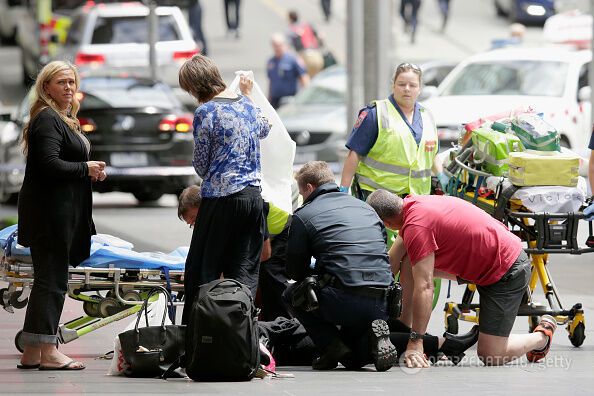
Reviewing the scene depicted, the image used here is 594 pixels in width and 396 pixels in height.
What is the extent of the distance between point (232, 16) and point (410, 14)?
168 inches

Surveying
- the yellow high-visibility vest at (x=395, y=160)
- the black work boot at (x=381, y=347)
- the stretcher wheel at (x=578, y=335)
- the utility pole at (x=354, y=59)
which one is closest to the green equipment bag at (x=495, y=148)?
the yellow high-visibility vest at (x=395, y=160)

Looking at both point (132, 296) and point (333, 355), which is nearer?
point (333, 355)

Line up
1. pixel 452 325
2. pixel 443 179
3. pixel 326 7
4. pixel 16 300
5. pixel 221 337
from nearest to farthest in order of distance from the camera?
pixel 221 337
pixel 16 300
pixel 452 325
pixel 443 179
pixel 326 7

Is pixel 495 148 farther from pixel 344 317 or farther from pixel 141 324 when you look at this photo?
pixel 141 324

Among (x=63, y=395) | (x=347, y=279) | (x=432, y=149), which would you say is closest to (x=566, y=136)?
(x=432, y=149)

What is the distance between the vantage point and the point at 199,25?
3444 centimetres

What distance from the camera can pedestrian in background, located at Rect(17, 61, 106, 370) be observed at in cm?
912

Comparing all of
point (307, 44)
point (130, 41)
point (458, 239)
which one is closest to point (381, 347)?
point (458, 239)

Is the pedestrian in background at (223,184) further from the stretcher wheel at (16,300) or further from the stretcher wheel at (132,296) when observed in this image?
the stretcher wheel at (16,300)

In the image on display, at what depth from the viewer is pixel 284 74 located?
2764 centimetres

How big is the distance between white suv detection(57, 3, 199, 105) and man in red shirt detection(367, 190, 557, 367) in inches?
759

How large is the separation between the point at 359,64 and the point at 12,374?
1113 centimetres

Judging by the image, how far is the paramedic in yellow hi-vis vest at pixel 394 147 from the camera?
1077cm

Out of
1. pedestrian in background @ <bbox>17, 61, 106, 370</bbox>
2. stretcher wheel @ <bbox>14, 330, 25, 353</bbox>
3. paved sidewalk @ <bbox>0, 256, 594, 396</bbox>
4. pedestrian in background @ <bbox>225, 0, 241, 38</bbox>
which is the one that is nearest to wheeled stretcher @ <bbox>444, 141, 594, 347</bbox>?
paved sidewalk @ <bbox>0, 256, 594, 396</bbox>
